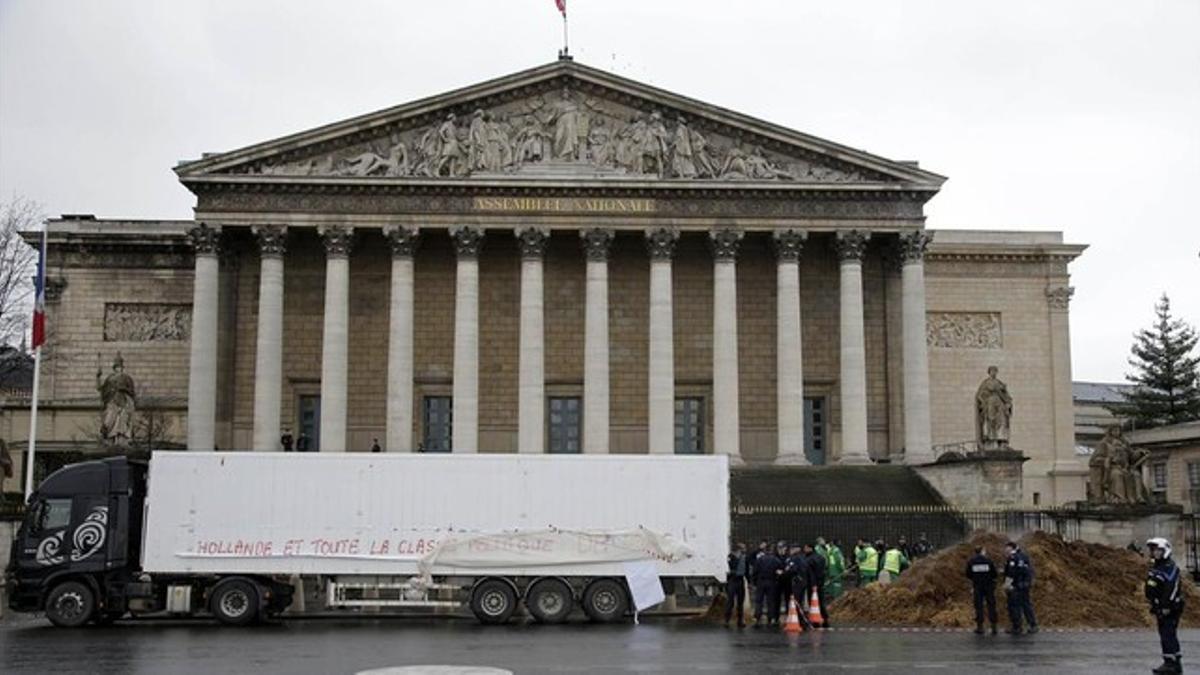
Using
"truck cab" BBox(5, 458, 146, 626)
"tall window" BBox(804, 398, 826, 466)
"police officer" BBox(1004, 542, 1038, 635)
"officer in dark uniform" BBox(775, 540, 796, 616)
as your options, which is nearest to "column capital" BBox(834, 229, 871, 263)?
"tall window" BBox(804, 398, 826, 466)

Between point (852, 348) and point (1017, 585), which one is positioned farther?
point (852, 348)

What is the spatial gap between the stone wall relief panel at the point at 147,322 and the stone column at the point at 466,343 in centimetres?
1267

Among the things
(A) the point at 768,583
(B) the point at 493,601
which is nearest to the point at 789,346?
(A) the point at 768,583

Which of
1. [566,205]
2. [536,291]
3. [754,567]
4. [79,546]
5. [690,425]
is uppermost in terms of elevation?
[566,205]

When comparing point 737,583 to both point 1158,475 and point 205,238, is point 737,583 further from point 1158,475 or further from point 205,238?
point 1158,475

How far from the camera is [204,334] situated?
1847 inches

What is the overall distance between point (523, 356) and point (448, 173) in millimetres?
6947

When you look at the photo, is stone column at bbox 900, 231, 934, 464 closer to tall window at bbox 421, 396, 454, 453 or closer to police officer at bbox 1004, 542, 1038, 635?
tall window at bbox 421, 396, 454, 453

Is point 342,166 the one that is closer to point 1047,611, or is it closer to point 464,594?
point 464,594

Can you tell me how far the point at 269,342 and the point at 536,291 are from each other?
9437 mm

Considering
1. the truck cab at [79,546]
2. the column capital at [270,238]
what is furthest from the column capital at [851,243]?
the truck cab at [79,546]

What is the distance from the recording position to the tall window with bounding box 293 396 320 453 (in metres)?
49.2

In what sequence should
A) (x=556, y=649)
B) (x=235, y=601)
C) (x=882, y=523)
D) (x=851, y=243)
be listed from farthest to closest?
(x=851, y=243), (x=882, y=523), (x=235, y=601), (x=556, y=649)

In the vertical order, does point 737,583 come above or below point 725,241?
below
